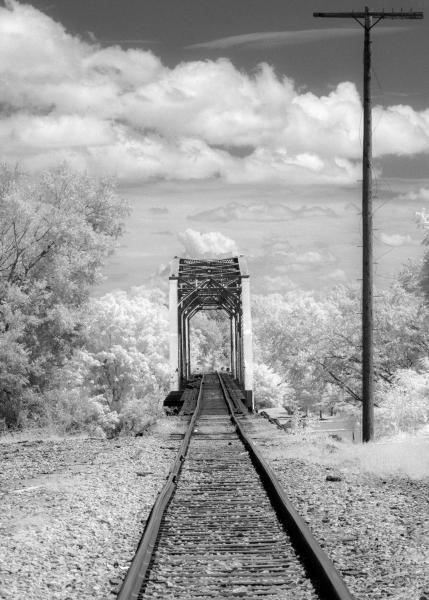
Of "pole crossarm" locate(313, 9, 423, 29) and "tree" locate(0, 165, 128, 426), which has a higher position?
"pole crossarm" locate(313, 9, 423, 29)

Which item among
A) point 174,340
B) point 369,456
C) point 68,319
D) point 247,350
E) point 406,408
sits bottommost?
point 406,408

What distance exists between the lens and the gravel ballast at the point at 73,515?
5.12m

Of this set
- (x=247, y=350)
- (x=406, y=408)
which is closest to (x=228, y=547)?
(x=406, y=408)

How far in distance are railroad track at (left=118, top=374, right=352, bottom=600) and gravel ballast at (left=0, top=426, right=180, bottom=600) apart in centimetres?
25

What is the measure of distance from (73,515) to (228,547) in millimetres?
1939

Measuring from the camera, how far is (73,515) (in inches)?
283

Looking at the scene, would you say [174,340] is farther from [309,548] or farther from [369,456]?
[309,548]

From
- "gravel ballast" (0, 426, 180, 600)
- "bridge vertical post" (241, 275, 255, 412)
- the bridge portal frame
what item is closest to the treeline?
"bridge vertical post" (241, 275, 255, 412)

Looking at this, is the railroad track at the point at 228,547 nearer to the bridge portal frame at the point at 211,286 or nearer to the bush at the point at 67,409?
the bush at the point at 67,409

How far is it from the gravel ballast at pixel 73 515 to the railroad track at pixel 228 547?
248 mm

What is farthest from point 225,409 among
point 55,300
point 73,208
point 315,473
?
point 315,473

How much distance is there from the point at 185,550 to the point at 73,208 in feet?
65.6

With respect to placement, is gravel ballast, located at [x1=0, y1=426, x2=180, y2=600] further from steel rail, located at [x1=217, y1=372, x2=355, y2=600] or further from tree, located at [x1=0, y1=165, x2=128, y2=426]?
tree, located at [x1=0, y1=165, x2=128, y2=426]

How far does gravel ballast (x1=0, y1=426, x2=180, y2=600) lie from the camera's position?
512cm
